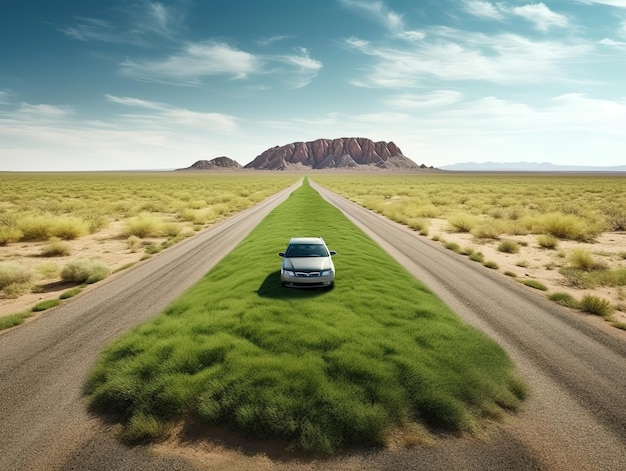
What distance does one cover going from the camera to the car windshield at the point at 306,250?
12227 millimetres

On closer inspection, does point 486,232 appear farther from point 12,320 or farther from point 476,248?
point 12,320

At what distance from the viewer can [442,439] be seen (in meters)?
5.61

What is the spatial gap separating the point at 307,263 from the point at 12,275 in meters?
12.6

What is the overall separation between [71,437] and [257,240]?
1535cm

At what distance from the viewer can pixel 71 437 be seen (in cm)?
568

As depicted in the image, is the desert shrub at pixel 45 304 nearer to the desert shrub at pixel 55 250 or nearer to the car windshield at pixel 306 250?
the car windshield at pixel 306 250

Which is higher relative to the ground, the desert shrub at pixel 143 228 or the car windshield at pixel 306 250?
the car windshield at pixel 306 250

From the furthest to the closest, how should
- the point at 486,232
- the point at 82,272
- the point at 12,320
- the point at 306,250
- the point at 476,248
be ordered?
the point at 486,232 < the point at 476,248 < the point at 82,272 < the point at 306,250 < the point at 12,320

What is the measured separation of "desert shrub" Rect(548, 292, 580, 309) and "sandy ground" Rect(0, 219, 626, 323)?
2.38ft

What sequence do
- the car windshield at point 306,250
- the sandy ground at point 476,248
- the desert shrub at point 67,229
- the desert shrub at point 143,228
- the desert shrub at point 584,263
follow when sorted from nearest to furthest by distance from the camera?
the car windshield at point 306,250 < the sandy ground at point 476,248 < the desert shrub at point 584,263 < the desert shrub at point 67,229 < the desert shrub at point 143,228

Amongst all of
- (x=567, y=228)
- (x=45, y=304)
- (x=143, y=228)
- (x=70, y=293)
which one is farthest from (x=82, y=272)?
(x=567, y=228)

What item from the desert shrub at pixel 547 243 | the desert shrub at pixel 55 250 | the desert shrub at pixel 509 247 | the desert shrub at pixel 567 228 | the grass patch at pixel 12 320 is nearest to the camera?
the grass patch at pixel 12 320

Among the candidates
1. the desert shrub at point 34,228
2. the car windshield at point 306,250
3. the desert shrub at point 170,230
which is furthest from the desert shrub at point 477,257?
the desert shrub at point 34,228

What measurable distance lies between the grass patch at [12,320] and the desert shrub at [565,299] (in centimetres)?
1808
